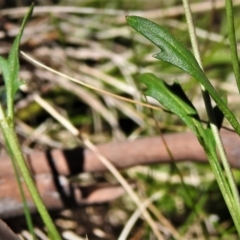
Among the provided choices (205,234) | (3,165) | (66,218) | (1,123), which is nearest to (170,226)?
(205,234)

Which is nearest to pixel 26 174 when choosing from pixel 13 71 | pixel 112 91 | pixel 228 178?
pixel 13 71

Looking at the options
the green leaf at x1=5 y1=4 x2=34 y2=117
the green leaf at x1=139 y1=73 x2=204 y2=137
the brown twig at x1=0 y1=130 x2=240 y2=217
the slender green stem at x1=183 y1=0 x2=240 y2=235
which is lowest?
the brown twig at x1=0 y1=130 x2=240 y2=217

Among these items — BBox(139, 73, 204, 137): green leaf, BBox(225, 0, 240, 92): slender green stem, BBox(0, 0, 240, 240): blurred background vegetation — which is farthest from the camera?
BBox(0, 0, 240, 240): blurred background vegetation

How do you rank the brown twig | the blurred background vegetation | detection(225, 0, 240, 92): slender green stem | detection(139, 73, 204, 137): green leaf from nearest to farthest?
detection(225, 0, 240, 92): slender green stem → detection(139, 73, 204, 137): green leaf → the brown twig → the blurred background vegetation

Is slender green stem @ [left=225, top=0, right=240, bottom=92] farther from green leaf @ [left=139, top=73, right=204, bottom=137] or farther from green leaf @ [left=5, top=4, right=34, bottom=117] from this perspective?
green leaf @ [left=5, top=4, right=34, bottom=117]

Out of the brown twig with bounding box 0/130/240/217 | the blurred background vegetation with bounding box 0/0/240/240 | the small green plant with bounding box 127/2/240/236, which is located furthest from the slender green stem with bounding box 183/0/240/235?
the blurred background vegetation with bounding box 0/0/240/240

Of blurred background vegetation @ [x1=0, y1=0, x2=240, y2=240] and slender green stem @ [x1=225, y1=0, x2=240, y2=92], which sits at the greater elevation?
slender green stem @ [x1=225, y1=0, x2=240, y2=92]

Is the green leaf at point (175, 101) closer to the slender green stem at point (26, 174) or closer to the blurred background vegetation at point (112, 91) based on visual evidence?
the slender green stem at point (26, 174)
